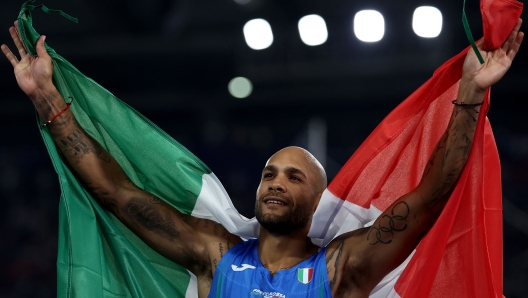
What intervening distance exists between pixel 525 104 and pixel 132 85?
3.46 meters

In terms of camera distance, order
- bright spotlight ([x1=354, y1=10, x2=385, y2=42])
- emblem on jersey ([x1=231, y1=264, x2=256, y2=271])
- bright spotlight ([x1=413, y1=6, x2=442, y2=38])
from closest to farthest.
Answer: emblem on jersey ([x1=231, y1=264, x2=256, y2=271])
bright spotlight ([x1=413, y1=6, x2=442, y2=38])
bright spotlight ([x1=354, y1=10, x2=385, y2=42])

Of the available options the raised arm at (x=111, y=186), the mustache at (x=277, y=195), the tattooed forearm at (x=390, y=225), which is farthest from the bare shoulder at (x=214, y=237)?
the tattooed forearm at (x=390, y=225)

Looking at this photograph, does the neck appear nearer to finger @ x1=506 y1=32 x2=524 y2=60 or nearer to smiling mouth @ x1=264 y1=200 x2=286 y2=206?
smiling mouth @ x1=264 y1=200 x2=286 y2=206

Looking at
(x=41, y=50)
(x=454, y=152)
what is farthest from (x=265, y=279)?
(x=41, y=50)

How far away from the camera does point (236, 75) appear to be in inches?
228

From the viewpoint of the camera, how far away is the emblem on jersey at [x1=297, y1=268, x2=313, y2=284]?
2.27 m

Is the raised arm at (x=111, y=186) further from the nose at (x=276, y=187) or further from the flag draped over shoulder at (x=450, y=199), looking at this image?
the flag draped over shoulder at (x=450, y=199)

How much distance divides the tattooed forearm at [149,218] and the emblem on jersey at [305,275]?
18.5 inches

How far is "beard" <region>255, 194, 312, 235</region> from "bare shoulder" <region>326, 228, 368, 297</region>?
19 cm

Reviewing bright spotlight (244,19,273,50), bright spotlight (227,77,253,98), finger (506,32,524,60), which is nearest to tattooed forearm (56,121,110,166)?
finger (506,32,524,60)

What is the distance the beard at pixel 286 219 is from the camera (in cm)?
236

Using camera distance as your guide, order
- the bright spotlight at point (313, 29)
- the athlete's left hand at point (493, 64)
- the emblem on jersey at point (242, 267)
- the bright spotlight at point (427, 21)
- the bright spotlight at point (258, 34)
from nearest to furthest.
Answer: the athlete's left hand at point (493, 64) < the emblem on jersey at point (242, 267) < the bright spotlight at point (427, 21) < the bright spotlight at point (313, 29) < the bright spotlight at point (258, 34)

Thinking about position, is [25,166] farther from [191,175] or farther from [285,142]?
[191,175]

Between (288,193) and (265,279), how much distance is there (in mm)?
322
